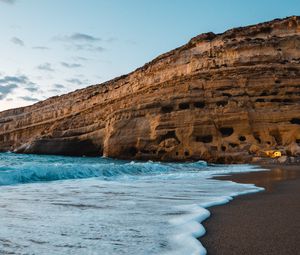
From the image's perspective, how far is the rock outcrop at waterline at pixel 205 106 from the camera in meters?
30.2

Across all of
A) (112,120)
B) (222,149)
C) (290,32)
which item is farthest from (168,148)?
(290,32)

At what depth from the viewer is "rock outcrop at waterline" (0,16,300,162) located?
99.0 feet

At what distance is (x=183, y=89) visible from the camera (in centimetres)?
3416

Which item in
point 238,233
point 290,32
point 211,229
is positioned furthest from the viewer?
point 290,32

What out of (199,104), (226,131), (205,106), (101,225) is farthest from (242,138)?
(101,225)

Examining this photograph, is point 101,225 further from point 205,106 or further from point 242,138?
point 205,106

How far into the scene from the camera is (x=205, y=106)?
3231 centimetres

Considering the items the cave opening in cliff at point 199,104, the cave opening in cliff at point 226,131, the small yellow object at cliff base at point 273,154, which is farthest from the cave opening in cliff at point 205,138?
the small yellow object at cliff base at point 273,154

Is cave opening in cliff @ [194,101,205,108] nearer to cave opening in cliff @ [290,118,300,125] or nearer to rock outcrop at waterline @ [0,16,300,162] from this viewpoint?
rock outcrop at waterline @ [0,16,300,162]

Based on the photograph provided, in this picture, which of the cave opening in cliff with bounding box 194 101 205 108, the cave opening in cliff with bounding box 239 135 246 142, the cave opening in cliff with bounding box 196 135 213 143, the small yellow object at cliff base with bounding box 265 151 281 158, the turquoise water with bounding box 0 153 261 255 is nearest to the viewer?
the turquoise water with bounding box 0 153 261 255

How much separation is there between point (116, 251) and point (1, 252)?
0.83 metres

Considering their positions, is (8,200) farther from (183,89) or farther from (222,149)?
(183,89)

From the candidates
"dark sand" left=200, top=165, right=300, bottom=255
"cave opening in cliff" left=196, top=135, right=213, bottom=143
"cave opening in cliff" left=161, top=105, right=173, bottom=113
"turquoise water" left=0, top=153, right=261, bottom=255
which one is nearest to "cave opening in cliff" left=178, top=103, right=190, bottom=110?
"cave opening in cliff" left=161, top=105, right=173, bottom=113

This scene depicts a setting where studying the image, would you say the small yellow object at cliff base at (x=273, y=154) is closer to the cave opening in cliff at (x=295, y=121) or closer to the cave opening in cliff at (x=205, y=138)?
the cave opening in cliff at (x=295, y=121)
